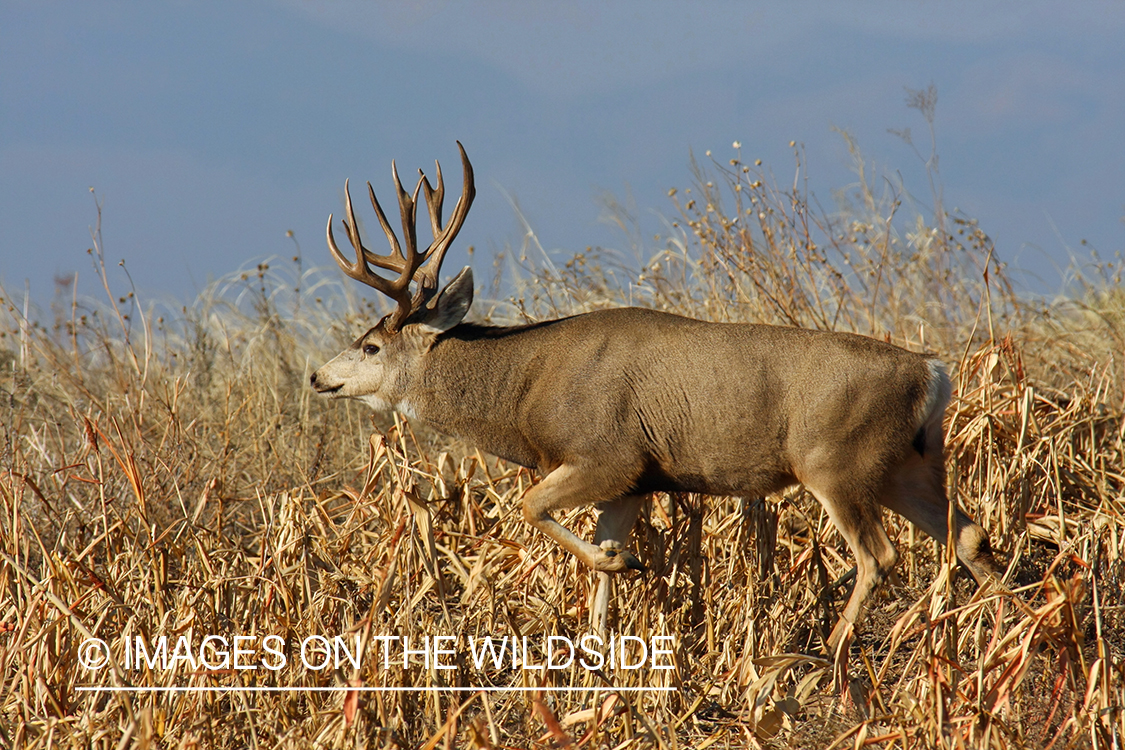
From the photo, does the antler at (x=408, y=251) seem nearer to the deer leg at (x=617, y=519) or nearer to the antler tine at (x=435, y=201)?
the antler tine at (x=435, y=201)

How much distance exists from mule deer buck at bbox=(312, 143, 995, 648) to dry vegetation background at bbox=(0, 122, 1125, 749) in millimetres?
425

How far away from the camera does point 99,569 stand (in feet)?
20.6

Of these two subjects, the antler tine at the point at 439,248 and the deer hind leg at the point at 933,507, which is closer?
the deer hind leg at the point at 933,507

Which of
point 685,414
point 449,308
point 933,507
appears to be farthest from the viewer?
point 449,308

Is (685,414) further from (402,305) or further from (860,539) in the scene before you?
(402,305)

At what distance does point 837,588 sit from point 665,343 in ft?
5.51

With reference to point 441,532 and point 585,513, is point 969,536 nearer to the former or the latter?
point 585,513

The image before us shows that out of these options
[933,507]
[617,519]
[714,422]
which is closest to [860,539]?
[933,507]

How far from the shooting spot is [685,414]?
5.27 m

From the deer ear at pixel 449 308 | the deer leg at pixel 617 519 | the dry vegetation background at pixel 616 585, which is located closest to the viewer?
the dry vegetation background at pixel 616 585

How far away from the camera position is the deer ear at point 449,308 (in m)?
5.87

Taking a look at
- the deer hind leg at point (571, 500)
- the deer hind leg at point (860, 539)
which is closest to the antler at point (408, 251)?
the deer hind leg at point (571, 500)

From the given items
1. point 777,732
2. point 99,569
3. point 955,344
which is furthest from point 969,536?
point 99,569

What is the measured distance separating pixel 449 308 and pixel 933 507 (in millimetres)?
2723
